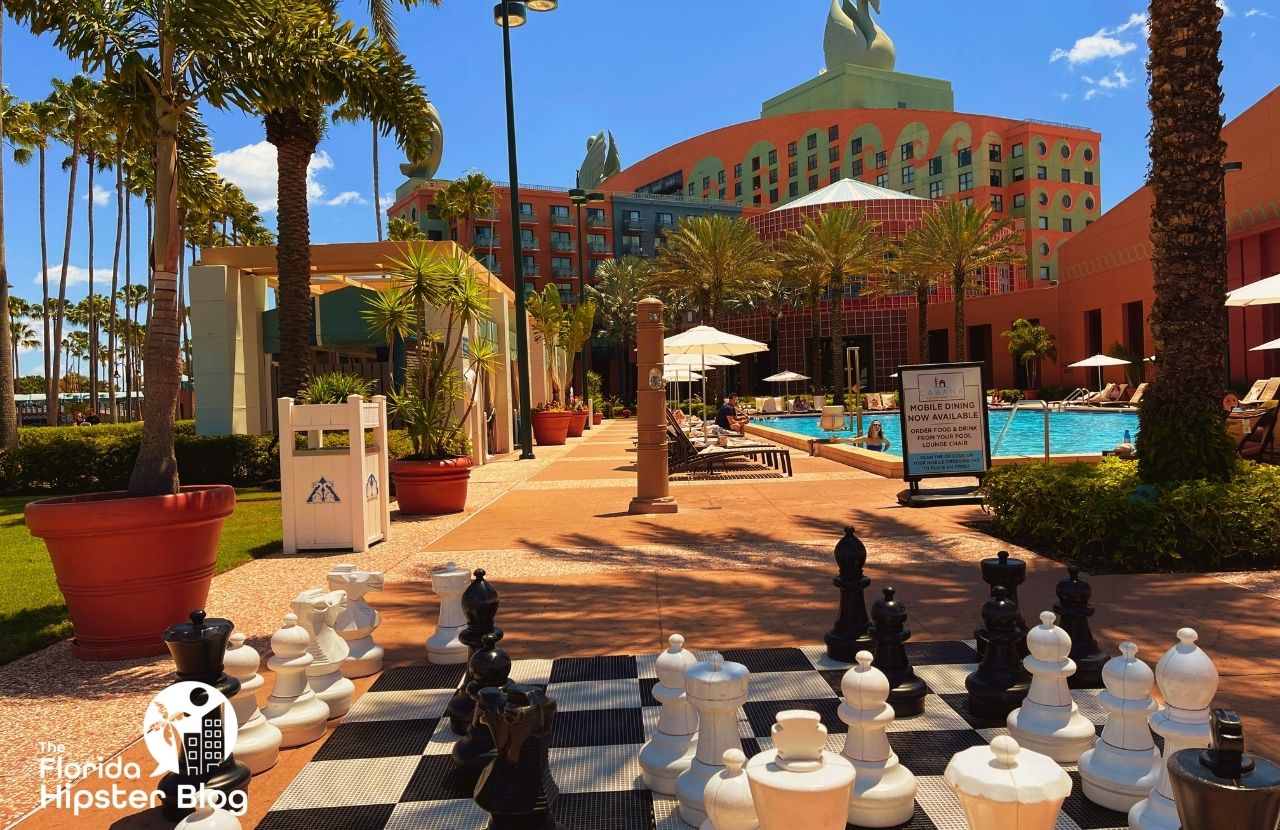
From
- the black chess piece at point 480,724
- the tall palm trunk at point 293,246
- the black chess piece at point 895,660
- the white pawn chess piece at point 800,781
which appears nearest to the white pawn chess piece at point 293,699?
the black chess piece at point 480,724

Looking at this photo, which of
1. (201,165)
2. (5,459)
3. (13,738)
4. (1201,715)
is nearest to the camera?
(1201,715)

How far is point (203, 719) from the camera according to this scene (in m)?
2.70

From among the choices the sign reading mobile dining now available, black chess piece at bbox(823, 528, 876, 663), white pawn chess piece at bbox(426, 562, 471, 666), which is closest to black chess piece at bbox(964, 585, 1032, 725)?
black chess piece at bbox(823, 528, 876, 663)

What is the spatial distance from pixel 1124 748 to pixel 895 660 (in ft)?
3.07

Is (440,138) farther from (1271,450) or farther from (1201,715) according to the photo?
(1201,715)

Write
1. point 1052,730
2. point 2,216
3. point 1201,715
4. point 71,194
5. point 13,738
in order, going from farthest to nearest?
1. point 71,194
2. point 2,216
3. point 13,738
4. point 1052,730
5. point 1201,715

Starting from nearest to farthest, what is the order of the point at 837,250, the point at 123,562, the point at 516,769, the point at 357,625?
the point at 516,769
the point at 357,625
the point at 123,562
the point at 837,250

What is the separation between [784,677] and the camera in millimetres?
3799

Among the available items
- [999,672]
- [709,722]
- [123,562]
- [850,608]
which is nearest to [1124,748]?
[999,672]

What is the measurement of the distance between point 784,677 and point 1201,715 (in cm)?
177

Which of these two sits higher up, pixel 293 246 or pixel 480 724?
pixel 293 246

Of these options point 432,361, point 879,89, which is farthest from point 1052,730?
point 879,89

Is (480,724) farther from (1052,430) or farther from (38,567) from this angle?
(1052,430)

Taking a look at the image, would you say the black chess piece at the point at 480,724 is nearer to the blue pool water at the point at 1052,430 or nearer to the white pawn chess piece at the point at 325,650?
the white pawn chess piece at the point at 325,650
